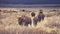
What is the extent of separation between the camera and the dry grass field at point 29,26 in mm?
879

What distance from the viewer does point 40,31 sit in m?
0.88

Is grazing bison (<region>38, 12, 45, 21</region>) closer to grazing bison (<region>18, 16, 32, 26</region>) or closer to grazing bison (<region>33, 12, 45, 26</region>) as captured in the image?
grazing bison (<region>33, 12, 45, 26</region>)

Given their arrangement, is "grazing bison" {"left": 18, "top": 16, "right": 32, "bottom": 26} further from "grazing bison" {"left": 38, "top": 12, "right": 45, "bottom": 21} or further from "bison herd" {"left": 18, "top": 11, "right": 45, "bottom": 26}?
"grazing bison" {"left": 38, "top": 12, "right": 45, "bottom": 21}

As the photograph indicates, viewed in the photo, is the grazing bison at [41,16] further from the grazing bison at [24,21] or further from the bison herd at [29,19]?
the grazing bison at [24,21]

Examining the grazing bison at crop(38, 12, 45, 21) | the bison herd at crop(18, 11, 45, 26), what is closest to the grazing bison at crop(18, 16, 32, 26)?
the bison herd at crop(18, 11, 45, 26)

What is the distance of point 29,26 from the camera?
90 centimetres

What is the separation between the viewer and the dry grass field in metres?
0.88

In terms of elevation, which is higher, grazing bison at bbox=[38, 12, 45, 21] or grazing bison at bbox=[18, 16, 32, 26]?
grazing bison at bbox=[38, 12, 45, 21]

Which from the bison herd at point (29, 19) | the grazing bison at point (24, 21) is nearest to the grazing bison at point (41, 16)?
the bison herd at point (29, 19)

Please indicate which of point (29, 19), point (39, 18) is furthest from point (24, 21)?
point (39, 18)

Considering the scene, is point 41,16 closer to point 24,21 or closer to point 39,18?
point 39,18

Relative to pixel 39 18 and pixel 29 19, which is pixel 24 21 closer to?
pixel 29 19

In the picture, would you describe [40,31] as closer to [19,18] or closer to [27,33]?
[27,33]

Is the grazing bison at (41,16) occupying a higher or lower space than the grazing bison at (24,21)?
higher
